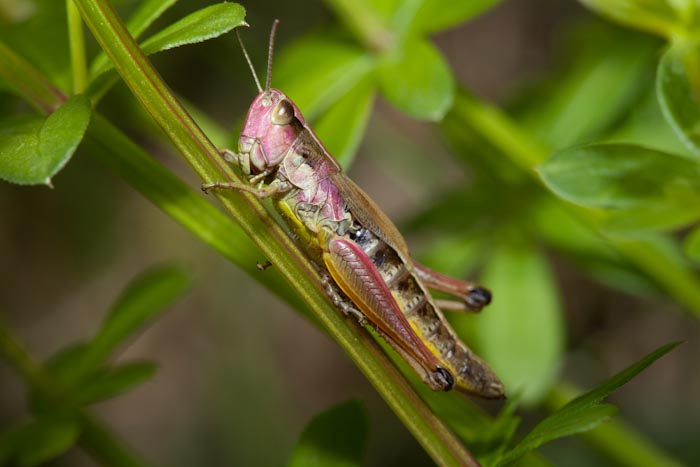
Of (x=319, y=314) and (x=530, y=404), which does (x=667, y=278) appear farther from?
(x=319, y=314)

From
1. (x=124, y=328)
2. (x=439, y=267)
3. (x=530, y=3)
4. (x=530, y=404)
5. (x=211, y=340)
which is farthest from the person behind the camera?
(x=530, y=3)

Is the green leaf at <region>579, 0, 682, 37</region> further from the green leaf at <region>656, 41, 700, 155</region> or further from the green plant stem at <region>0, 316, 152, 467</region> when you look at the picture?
the green plant stem at <region>0, 316, 152, 467</region>

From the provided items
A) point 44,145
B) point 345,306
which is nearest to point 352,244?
point 345,306

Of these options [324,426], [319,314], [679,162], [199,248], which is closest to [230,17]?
[319,314]

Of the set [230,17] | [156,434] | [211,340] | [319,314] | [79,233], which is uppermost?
[230,17]

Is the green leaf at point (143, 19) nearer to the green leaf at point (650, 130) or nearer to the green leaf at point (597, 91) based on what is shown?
the green leaf at point (650, 130)

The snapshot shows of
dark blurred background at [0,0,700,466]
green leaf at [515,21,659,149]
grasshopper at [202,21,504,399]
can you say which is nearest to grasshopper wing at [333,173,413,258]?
grasshopper at [202,21,504,399]
